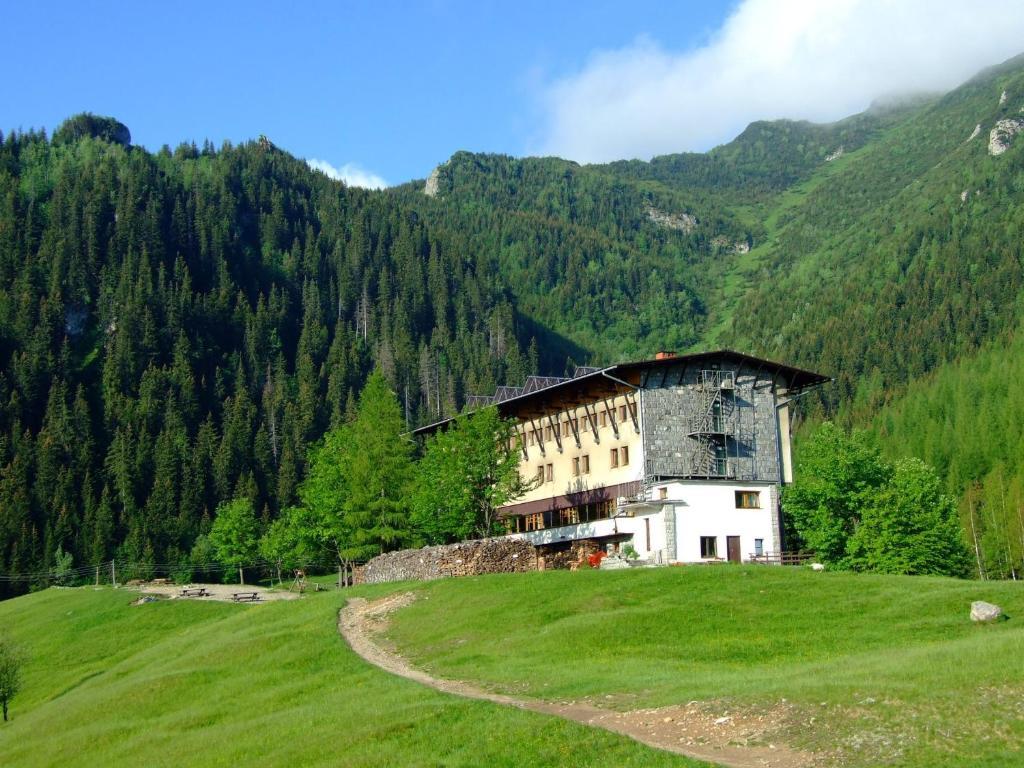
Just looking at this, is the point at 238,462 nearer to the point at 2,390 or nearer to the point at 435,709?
the point at 2,390

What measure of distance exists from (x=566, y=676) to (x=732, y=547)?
3885 centimetres

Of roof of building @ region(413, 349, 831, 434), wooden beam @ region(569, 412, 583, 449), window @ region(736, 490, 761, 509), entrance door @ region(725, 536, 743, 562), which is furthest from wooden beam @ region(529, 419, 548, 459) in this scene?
entrance door @ region(725, 536, 743, 562)

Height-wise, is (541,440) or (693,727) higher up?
(541,440)

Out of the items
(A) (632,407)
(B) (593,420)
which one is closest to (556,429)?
(B) (593,420)

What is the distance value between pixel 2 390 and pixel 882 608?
175m

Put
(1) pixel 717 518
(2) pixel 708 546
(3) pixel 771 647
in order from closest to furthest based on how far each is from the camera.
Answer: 1. (3) pixel 771 647
2. (2) pixel 708 546
3. (1) pixel 717 518

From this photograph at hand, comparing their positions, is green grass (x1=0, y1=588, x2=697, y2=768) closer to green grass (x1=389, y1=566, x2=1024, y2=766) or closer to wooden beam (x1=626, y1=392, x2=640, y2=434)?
green grass (x1=389, y1=566, x2=1024, y2=766)

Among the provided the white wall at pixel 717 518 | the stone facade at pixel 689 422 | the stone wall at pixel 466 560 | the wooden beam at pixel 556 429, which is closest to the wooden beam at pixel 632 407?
the stone facade at pixel 689 422

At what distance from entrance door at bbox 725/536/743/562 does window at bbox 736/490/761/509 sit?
2469 millimetres

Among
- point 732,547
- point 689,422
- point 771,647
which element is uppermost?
point 689,422

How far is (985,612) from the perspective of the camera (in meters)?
40.6

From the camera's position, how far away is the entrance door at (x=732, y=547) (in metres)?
73.5

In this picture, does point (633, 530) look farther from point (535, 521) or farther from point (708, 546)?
point (535, 521)

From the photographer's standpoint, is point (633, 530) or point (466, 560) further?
point (633, 530)
